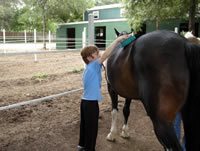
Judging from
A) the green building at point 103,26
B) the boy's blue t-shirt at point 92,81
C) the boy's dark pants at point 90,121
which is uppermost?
the green building at point 103,26

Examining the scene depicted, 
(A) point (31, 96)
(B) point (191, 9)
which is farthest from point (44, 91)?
(B) point (191, 9)

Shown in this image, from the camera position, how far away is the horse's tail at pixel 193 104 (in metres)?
1.73

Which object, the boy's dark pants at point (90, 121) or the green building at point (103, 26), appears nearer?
the boy's dark pants at point (90, 121)

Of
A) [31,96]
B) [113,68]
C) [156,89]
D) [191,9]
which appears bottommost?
[31,96]

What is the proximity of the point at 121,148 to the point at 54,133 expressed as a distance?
1056 millimetres

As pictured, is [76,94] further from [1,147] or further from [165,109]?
[165,109]

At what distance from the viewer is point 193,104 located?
1.83 metres

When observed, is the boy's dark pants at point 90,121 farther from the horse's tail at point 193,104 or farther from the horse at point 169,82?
the horse's tail at point 193,104

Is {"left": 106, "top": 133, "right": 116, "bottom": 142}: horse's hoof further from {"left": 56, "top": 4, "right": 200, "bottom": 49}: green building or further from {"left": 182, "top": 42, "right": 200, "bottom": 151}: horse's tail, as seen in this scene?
{"left": 56, "top": 4, "right": 200, "bottom": 49}: green building

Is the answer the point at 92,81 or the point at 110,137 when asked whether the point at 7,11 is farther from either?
the point at 92,81

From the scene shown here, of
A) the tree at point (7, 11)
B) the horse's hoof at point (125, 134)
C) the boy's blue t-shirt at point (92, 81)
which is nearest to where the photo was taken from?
the boy's blue t-shirt at point (92, 81)

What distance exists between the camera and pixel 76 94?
5.25 m

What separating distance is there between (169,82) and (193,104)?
1.12 ft

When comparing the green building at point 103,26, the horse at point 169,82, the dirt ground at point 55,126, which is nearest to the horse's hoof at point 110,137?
the dirt ground at point 55,126
